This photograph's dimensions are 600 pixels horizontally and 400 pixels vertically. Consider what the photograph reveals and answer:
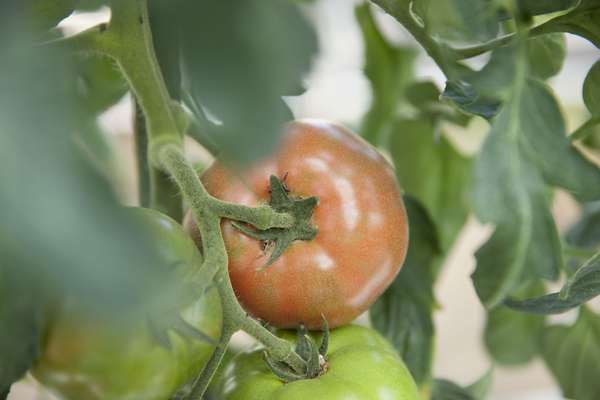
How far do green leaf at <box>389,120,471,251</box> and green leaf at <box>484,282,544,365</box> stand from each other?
76mm

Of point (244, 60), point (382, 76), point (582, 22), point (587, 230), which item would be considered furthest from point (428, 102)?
point (244, 60)

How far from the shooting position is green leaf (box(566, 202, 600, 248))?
596mm

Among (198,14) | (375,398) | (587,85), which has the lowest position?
(375,398)

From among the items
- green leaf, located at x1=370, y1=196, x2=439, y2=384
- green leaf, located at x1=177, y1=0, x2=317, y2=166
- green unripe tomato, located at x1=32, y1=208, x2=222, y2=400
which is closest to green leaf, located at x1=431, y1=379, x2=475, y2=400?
green leaf, located at x1=370, y1=196, x2=439, y2=384

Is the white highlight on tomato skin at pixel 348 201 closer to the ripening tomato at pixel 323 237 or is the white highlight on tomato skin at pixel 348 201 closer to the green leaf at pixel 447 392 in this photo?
the ripening tomato at pixel 323 237

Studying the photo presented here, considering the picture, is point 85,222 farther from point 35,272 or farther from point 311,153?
point 311,153

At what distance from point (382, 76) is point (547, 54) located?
0.67 ft

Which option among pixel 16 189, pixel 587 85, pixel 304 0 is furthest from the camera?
pixel 587 85

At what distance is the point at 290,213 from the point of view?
14.4 inches

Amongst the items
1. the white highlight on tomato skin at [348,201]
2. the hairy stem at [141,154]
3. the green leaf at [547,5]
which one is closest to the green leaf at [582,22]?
the green leaf at [547,5]

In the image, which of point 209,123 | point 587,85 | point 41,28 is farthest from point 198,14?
point 587,85

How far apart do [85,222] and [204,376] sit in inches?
8.0

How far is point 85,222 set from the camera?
0.14 metres

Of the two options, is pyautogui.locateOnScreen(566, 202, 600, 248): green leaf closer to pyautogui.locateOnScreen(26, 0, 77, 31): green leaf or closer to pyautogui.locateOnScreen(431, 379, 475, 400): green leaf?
pyautogui.locateOnScreen(431, 379, 475, 400): green leaf
